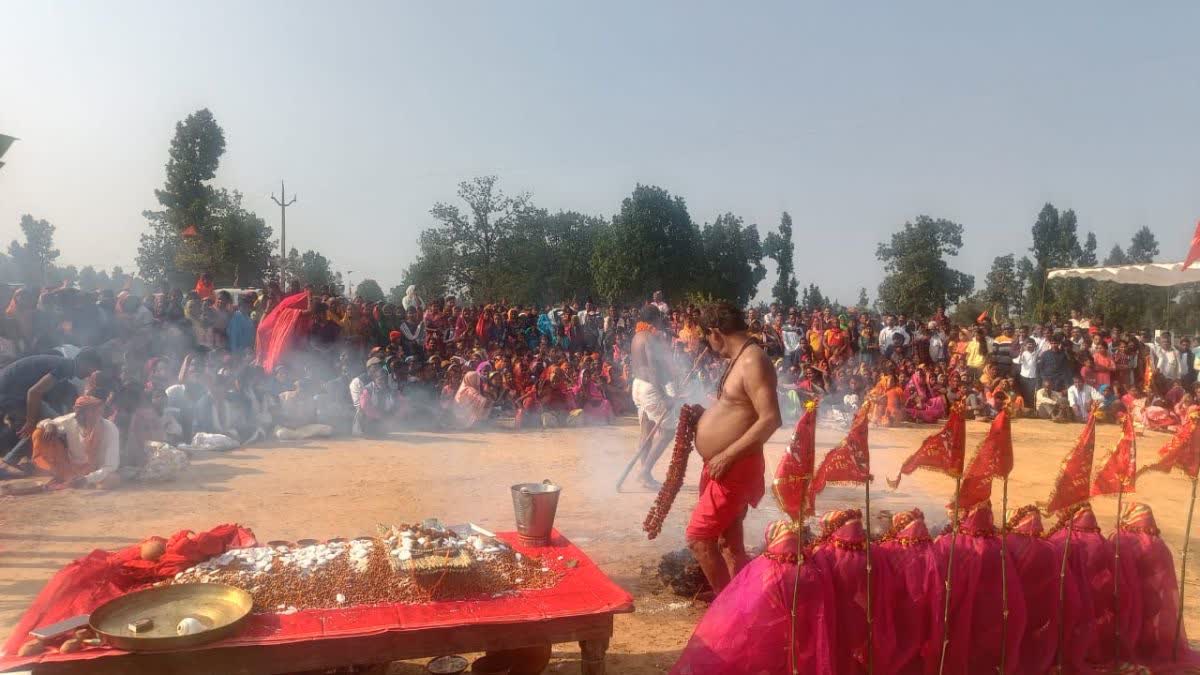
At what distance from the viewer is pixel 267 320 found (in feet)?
38.4

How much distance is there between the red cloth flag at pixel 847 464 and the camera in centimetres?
336

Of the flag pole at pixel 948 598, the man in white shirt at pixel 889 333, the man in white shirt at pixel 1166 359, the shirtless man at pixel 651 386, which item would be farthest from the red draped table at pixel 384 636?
the man in white shirt at pixel 1166 359

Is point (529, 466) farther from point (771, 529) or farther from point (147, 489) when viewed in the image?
point (771, 529)

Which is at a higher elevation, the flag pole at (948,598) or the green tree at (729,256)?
the green tree at (729,256)

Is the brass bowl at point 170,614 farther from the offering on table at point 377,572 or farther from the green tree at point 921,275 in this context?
the green tree at point 921,275

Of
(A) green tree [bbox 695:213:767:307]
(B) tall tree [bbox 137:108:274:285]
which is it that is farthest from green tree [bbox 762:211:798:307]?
(B) tall tree [bbox 137:108:274:285]

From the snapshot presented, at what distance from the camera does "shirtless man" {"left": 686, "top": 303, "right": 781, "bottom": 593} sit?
4074mm

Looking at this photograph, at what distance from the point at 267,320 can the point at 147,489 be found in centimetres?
451

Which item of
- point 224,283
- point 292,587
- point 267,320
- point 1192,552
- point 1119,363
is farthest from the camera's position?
point 224,283

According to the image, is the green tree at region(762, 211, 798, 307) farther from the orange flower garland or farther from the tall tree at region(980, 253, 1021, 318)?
the orange flower garland

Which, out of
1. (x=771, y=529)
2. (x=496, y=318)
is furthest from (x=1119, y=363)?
(x=771, y=529)

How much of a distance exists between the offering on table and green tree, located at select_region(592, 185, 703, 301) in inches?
1474

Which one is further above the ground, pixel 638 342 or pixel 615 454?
pixel 638 342

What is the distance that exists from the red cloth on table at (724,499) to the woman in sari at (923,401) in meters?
10.8
